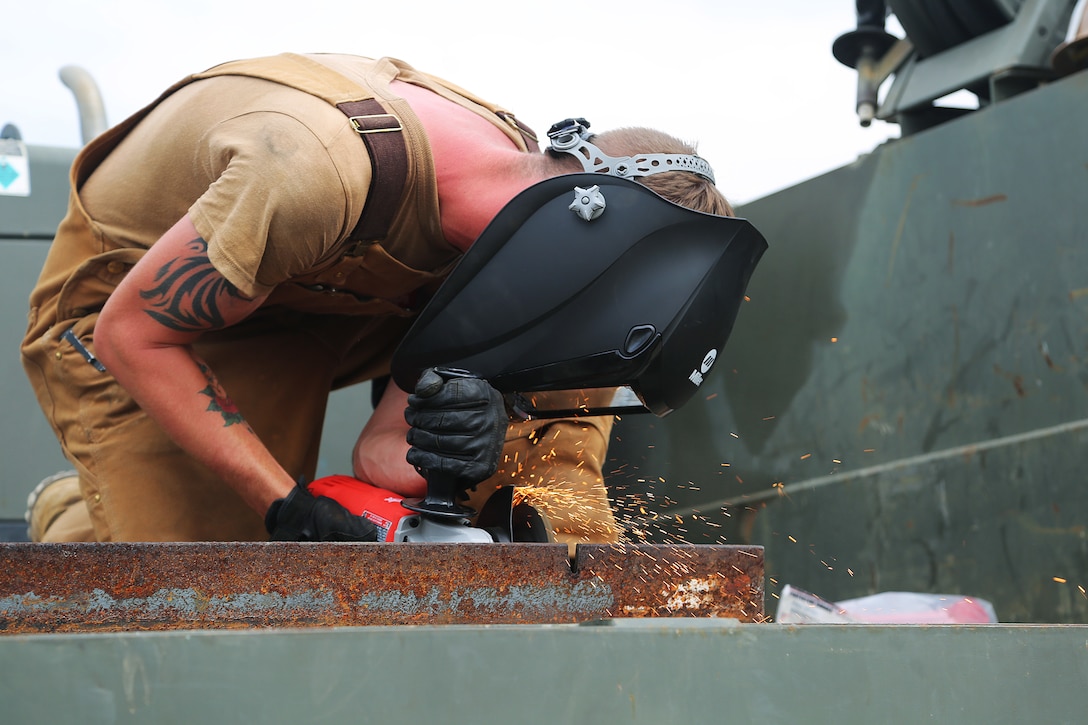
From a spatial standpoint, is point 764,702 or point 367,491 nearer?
point 764,702

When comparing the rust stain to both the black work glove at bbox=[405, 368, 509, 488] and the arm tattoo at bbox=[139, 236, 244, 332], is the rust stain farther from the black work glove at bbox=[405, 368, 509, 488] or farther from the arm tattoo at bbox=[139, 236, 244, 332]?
the arm tattoo at bbox=[139, 236, 244, 332]

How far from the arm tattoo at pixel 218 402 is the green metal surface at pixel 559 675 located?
1011 millimetres

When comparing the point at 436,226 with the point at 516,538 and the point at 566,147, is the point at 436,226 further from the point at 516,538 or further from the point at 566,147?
the point at 516,538

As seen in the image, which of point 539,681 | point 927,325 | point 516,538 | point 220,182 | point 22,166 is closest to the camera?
point 539,681

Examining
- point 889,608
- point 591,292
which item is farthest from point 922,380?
point 591,292

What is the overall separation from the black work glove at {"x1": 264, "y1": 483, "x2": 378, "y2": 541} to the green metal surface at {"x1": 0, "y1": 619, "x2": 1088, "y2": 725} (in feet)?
2.84

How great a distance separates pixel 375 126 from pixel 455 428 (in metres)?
0.56

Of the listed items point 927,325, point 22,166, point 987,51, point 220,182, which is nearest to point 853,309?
point 927,325

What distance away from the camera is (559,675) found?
1235 mm

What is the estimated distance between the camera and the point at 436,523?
6.67ft

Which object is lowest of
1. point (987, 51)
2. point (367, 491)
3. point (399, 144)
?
point (367, 491)

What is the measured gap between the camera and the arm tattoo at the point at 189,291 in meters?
1.99

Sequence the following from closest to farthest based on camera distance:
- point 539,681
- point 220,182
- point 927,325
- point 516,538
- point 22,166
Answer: point 539,681 → point 220,182 → point 516,538 → point 927,325 → point 22,166

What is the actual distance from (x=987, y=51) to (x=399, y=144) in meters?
1.61
